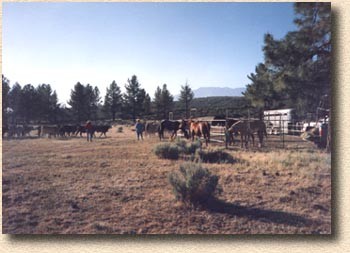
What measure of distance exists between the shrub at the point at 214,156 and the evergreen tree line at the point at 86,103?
26.3 inches

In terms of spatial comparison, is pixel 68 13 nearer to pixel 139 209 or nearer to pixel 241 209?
pixel 139 209

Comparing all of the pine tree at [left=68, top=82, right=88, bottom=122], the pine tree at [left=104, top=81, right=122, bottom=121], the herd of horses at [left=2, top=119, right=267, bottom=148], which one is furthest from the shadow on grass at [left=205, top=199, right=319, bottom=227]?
the pine tree at [left=68, top=82, right=88, bottom=122]

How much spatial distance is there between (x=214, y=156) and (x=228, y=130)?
1.79 m

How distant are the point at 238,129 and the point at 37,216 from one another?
4268 mm

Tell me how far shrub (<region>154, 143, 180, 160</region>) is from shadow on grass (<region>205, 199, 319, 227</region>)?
1293 millimetres

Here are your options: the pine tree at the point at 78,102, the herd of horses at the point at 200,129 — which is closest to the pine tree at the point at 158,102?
the herd of horses at the point at 200,129

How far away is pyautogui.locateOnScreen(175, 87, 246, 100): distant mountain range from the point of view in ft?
12.8

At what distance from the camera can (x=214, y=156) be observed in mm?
4680

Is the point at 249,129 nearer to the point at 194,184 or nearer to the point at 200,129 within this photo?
the point at 200,129

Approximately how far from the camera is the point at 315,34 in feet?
11.7

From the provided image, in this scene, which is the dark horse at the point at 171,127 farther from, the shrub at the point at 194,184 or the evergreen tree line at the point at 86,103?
the shrub at the point at 194,184

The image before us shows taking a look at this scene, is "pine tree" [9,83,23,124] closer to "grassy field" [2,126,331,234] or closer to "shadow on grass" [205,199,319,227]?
"grassy field" [2,126,331,234]

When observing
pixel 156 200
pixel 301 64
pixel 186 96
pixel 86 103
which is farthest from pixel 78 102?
pixel 301 64

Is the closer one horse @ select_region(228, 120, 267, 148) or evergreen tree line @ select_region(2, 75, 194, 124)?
evergreen tree line @ select_region(2, 75, 194, 124)
